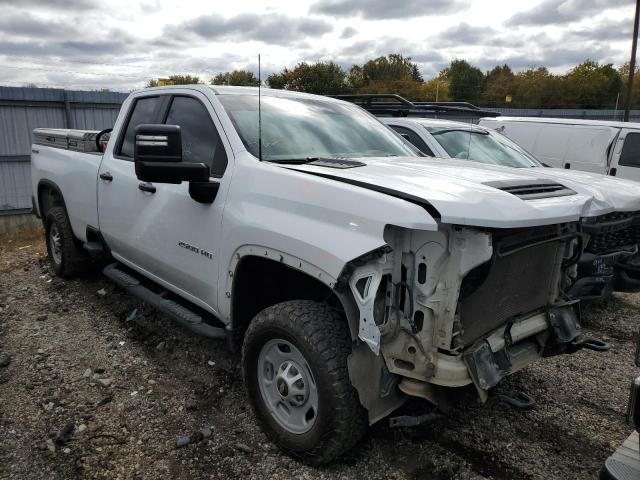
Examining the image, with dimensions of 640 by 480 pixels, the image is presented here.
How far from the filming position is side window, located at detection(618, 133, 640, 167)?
8.92m

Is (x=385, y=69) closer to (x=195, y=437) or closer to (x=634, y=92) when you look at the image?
(x=634, y=92)

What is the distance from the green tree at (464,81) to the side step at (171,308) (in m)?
44.6

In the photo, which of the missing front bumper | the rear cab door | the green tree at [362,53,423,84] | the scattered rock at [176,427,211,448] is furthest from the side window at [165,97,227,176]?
the green tree at [362,53,423,84]

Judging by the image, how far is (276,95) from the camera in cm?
381

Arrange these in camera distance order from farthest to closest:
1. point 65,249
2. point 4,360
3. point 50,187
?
point 50,187 → point 65,249 → point 4,360

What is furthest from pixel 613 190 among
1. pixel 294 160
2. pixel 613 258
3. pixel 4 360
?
pixel 4 360

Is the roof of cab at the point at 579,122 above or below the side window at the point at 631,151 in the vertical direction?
above

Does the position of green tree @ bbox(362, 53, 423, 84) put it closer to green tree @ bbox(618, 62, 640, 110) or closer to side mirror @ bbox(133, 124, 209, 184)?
green tree @ bbox(618, 62, 640, 110)

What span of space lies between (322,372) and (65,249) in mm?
4093

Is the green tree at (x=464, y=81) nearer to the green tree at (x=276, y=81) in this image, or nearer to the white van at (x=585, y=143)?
the white van at (x=585, y=143)

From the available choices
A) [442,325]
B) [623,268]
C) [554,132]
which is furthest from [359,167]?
[554,132]

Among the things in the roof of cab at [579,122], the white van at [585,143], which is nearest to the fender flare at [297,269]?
the white van at [585,143]

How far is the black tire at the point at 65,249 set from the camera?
546 centimetres

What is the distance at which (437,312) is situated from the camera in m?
2.32
